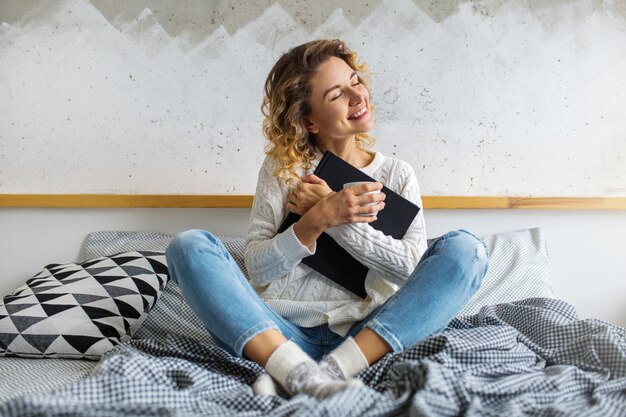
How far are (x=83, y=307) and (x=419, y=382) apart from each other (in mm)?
850

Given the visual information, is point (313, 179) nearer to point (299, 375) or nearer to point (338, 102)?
point (338, 102)

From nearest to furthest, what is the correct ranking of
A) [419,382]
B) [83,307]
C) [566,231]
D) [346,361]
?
[419,382], [346,361], [83,307], [566,231]

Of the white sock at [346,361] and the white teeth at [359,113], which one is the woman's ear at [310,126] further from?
the white sock at [346,361]

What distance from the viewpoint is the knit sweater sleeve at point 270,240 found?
4.27 feet

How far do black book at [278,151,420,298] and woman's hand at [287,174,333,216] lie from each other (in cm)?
2

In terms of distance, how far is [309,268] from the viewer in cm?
141

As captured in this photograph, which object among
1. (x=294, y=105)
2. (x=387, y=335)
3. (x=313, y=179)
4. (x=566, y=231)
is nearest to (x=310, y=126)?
(x=294, y=105)

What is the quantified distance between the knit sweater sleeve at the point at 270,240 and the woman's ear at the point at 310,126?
0.37 ft

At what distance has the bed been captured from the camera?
2.97 ft

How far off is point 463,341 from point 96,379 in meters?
0.55

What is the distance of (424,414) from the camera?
0.85 metres

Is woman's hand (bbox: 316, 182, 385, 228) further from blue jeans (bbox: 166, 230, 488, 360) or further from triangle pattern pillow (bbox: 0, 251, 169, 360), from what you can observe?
triangle pattern pillow (bbox: 0, 251, 169, 360)

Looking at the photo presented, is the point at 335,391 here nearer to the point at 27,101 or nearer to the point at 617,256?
the point at 617,256

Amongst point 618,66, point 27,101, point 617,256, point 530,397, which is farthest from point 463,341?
A: point 27,101
